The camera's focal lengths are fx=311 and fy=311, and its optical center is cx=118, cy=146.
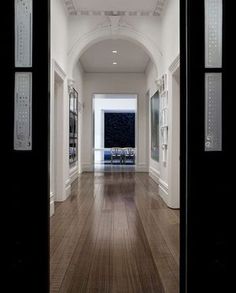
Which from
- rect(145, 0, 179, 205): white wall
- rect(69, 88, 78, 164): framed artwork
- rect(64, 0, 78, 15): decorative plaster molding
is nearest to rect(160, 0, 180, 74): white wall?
rect(145, 0, 179, 205): white wall

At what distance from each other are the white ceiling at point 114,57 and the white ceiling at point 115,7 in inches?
97.8

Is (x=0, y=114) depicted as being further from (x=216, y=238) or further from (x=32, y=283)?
(x=216, y=238)

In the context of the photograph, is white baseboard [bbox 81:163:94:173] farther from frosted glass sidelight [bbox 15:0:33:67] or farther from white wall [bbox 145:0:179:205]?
frosted glass sidelight [bbox 15:0:33:67]

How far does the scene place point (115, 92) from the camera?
513 inches

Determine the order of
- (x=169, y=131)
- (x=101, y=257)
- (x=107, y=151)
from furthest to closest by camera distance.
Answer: (x=107, y=151) < (x=169, y=131) < (x=101, y=257)

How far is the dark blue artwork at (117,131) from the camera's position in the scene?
67.9 feet

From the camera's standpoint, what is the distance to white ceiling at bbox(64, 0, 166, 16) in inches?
252

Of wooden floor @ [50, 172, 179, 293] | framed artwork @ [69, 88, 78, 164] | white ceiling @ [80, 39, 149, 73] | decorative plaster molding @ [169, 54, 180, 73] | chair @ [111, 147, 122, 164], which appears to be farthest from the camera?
chair @ [111, 147, 122, 164]

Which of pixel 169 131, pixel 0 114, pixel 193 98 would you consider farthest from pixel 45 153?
pixel 169 131

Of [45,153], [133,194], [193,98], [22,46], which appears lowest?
[133,194]

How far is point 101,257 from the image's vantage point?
3.47 metres

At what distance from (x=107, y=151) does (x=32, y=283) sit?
1819cm

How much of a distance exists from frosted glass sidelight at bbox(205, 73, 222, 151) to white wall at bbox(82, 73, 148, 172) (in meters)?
10.7

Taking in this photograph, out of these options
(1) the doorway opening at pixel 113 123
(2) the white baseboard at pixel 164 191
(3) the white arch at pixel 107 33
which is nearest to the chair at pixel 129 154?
(1) the doorway opening at pixel 113 123
